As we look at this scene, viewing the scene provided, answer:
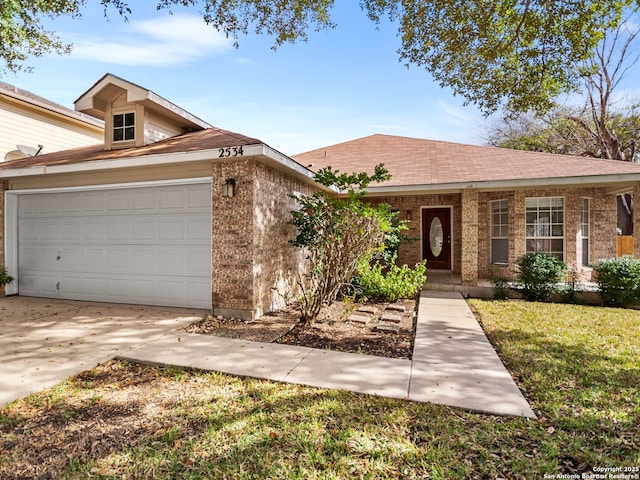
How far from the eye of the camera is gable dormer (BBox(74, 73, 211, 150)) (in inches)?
293

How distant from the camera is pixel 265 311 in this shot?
21.9ft

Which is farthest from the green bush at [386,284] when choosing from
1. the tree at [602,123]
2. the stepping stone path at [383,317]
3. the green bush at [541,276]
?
the tree at [602,123]

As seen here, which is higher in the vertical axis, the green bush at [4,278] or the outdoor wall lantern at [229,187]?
the outdoor wall lantern at [229,187]

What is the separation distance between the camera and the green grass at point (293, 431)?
2357 mm

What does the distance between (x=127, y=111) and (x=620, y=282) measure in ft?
37.8

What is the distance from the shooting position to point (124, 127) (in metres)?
7.85

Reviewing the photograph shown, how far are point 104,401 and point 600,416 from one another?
14.6ft

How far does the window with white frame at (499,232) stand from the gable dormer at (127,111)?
29.1 ft

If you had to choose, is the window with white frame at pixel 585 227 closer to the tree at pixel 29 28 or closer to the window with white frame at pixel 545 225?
the window with white frame at pixel 545 225

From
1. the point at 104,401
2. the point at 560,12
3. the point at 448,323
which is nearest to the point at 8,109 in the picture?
the point at 104,401

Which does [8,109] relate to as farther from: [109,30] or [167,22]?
[167,22]

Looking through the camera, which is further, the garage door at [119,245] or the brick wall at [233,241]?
the garage door at [119,245]

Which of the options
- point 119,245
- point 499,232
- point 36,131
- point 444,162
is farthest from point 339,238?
point 36,131

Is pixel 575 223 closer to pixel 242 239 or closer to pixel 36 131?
pixel 242 239
